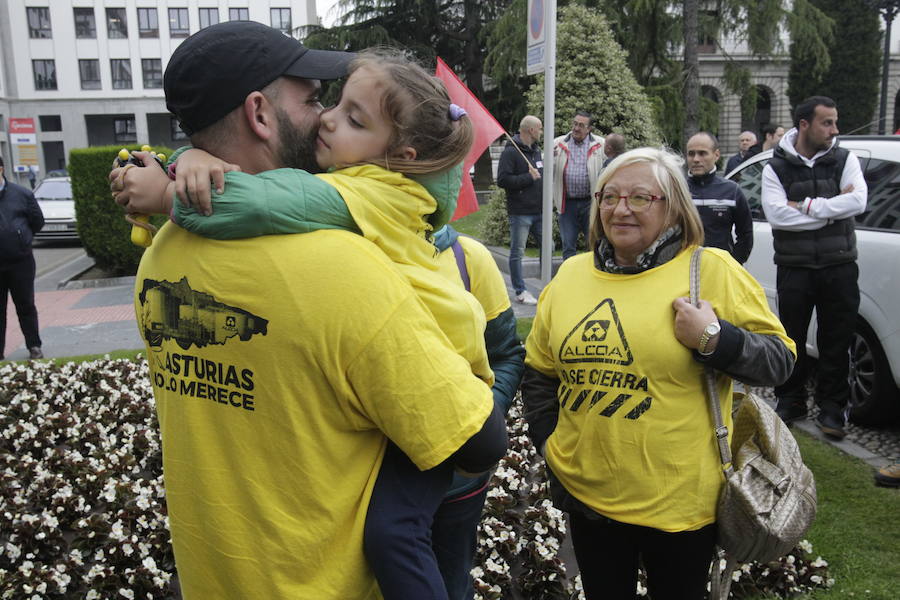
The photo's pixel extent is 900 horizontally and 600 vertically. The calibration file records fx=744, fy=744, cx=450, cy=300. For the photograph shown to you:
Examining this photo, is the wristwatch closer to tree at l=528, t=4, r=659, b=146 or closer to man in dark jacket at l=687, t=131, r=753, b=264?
man in dark jacket at l=687, t=131, r=753, b=264

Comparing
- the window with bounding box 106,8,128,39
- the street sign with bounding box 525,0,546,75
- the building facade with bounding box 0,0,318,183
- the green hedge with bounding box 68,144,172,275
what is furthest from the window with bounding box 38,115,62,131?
the street sign with bounding box 525,0,546,75

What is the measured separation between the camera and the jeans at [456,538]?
1988 mm

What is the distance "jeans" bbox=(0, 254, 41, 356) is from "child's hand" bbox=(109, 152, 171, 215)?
7234mm

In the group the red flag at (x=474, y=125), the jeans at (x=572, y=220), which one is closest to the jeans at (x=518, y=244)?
the jeans at (x=572, y=220)

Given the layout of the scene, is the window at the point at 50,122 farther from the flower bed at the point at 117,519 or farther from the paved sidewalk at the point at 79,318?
the flower bed at the point at 117,519

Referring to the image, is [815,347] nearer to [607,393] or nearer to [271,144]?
[607,393]

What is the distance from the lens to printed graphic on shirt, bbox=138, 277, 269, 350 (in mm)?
1231

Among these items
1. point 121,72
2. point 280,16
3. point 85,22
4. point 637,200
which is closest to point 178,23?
point 121,72

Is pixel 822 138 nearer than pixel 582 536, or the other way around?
pixel 582 536

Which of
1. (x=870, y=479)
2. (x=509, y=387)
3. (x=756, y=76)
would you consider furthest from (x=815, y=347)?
(x=756, y=76)

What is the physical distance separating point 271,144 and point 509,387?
0.96 metres

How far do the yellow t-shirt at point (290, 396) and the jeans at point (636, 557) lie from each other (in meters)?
1.20

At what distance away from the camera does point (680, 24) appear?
19.1m

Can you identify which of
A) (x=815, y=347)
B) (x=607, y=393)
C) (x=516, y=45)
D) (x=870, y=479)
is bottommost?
(x=870, y=479)
